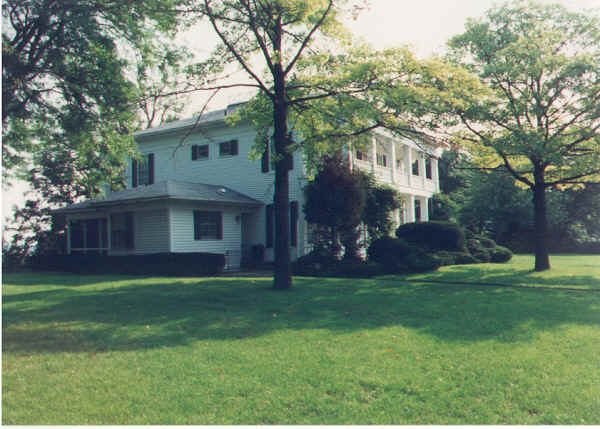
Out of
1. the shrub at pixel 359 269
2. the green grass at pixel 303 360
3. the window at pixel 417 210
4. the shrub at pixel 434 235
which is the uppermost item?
the window at pixel 417 210

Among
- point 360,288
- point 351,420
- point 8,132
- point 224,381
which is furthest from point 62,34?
point 360,288

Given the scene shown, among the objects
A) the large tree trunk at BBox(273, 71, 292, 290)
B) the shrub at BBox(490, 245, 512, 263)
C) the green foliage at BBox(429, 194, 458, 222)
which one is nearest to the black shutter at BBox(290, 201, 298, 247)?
the large tree trunk at BBox(273, 71, 292, 290)

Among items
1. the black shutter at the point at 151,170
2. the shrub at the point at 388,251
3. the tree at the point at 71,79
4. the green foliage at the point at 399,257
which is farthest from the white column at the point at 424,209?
the tree at the point at 71,79

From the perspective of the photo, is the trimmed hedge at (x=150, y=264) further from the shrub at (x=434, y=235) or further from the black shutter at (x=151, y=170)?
the shrub at (x=434, y=235)

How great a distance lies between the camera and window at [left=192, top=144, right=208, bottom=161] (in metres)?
21.5

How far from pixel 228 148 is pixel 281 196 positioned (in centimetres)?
963

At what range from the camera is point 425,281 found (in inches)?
518

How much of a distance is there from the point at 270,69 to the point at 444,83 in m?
4.11

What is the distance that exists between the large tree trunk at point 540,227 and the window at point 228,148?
37.2 ft

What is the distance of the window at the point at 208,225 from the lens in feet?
59.6

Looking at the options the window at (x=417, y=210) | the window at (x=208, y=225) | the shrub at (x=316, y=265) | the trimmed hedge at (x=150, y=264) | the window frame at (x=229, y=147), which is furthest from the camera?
the window at (x=417, y=210)

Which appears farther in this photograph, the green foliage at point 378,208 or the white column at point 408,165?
the white column at point 408,165

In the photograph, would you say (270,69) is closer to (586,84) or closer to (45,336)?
(45,336)

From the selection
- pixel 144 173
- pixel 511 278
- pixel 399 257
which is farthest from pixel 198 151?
pixel 511 278
